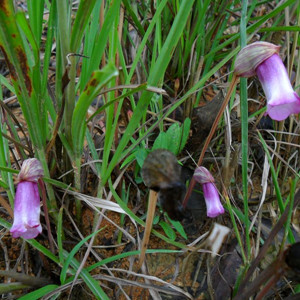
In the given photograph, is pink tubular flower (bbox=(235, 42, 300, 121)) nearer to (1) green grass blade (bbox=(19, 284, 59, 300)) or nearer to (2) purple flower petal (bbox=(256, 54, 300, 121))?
(2) purple flower petal (bbox=(256, 54, 300, 121))

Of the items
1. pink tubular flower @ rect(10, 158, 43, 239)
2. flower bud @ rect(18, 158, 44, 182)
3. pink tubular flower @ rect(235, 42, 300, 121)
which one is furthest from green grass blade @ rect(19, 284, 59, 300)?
pink tubular flower @ rect(235, 42, 300, 121)

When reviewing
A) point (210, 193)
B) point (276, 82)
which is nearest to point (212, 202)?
point (210, 193)

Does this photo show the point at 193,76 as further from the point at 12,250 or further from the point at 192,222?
the point at 12,250

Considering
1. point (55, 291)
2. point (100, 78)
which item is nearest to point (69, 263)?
point (55, 291)

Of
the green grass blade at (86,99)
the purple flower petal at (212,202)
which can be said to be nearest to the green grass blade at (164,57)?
the green grass blade at (86,99)

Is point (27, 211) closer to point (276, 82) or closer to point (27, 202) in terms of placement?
point (27, 202)
